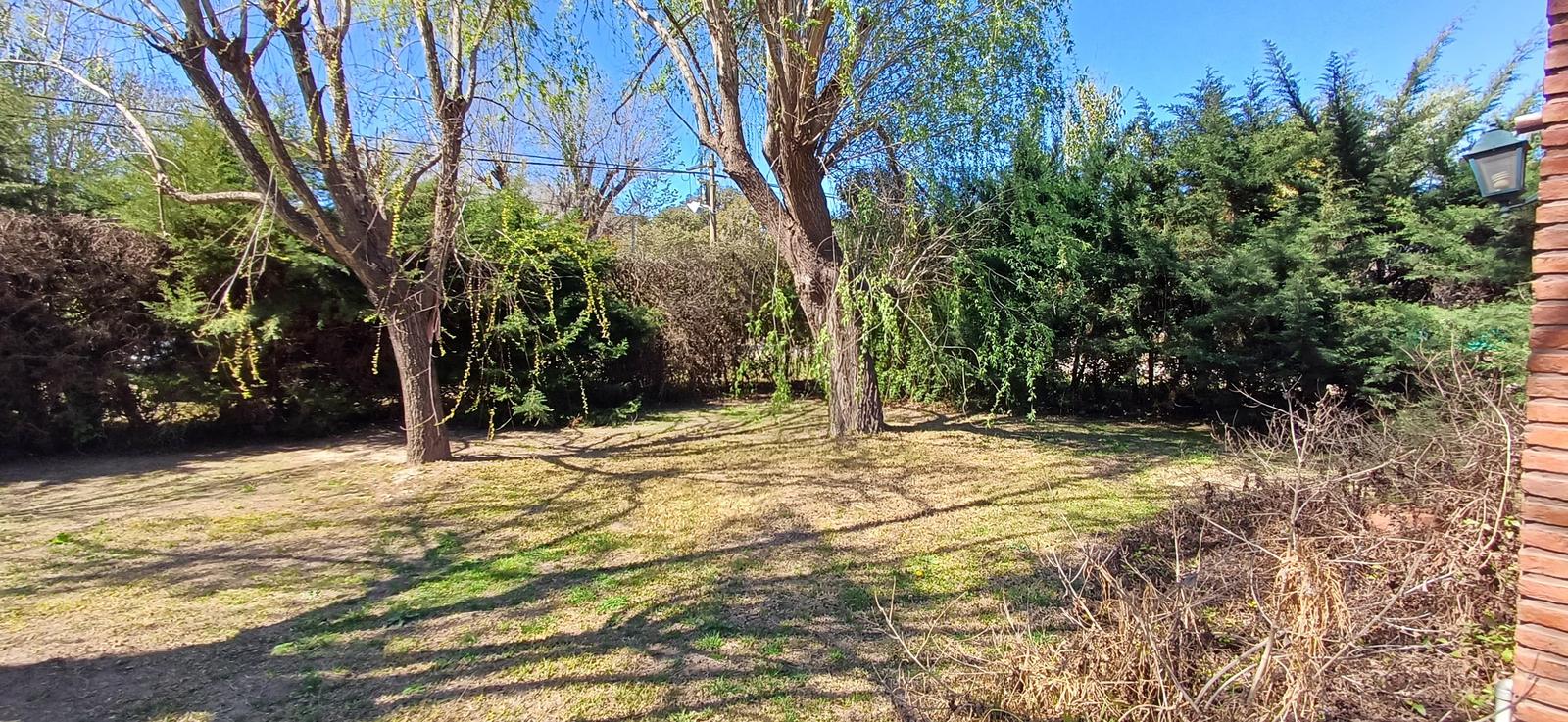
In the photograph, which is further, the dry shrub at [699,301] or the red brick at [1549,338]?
the dry shrub at [699,301]

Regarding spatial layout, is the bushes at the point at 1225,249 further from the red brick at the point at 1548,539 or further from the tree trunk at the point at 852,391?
the red brick at the point at 1548,539

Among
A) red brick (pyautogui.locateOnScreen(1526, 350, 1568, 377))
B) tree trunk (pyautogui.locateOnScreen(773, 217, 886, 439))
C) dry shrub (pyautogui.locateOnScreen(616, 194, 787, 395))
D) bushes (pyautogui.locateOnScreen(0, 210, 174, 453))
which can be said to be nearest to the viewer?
red brick (pyautogui.locateOnScreen(1526, 350, 1568, 377))

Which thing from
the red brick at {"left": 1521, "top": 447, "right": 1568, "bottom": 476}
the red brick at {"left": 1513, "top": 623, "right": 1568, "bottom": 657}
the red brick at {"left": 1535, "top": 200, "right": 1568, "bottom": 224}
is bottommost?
the red brick at {"left": 1513, "top": 623, "right": 1568, "bottom": 657}

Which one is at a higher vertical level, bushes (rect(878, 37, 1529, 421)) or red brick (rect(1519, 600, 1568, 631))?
bushes (rect(878, 37, 1529, 421))

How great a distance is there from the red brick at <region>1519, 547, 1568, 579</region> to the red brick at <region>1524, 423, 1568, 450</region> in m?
0.32

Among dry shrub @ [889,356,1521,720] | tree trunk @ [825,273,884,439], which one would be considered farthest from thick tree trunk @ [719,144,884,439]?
dry shrub @ [889,356,1521,720]

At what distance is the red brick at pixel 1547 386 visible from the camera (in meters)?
1.92

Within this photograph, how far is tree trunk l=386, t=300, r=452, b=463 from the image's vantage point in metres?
6.08

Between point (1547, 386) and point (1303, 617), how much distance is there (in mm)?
959

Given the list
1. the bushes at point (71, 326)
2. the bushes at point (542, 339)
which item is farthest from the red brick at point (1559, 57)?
the bushes at point (71, 326)

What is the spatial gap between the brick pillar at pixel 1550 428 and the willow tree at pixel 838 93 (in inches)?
174

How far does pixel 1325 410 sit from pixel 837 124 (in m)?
4.94

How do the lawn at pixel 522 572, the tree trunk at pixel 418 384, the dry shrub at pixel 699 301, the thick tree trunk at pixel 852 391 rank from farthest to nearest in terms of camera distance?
the dry shrub at pixel 699 301, the thick tree trunk at pixel 852 391, the tree trunk at pixel 418 384, the lawn at pixel 522 572

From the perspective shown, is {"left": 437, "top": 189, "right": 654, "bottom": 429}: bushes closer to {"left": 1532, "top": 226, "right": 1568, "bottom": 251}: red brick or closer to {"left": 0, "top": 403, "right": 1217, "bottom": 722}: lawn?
{"left": 0, "top": 403, "right": 1217, "bottom": 722}: lawn
